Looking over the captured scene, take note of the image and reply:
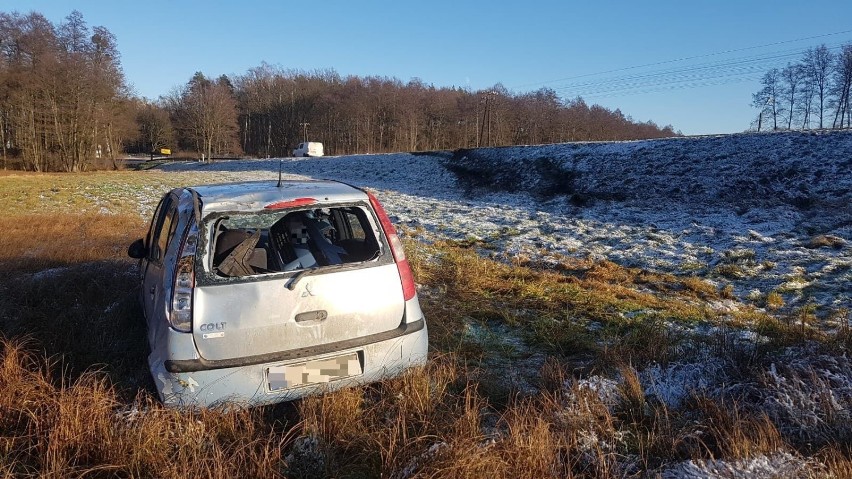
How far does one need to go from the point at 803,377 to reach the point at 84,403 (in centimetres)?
451

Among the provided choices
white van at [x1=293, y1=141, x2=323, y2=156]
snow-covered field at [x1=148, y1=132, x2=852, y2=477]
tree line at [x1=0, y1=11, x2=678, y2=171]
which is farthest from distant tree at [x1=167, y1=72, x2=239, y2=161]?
snow-covered field at [x1=148, y1=132, x2=852, y2=477]

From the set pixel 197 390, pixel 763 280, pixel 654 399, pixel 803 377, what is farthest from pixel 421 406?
pixel 763 280

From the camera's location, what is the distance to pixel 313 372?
306cm

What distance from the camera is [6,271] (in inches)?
269

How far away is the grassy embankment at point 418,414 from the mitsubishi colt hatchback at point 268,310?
188 mm

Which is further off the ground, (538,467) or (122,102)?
(122,102)

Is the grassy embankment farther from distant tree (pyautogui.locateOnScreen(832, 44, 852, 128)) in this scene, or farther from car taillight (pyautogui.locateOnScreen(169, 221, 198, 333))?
distant tree (pyautogui.locateOnScreen(832, 44, 852, 128))

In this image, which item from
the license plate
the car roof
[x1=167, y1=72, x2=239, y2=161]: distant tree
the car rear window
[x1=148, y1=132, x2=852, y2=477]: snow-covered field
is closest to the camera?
the license plate

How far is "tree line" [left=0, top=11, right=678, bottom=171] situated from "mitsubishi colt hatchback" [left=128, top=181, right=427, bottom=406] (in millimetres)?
47771

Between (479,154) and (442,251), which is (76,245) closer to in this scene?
(442,251)

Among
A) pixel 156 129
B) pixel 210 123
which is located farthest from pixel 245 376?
pixel 156 129

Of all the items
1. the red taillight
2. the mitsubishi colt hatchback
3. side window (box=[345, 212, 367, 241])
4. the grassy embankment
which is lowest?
the grassy embankment

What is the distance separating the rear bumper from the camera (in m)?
2.83

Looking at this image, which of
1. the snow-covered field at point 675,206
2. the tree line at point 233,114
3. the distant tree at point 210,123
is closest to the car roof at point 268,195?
the snow-covered field at point 675,206
